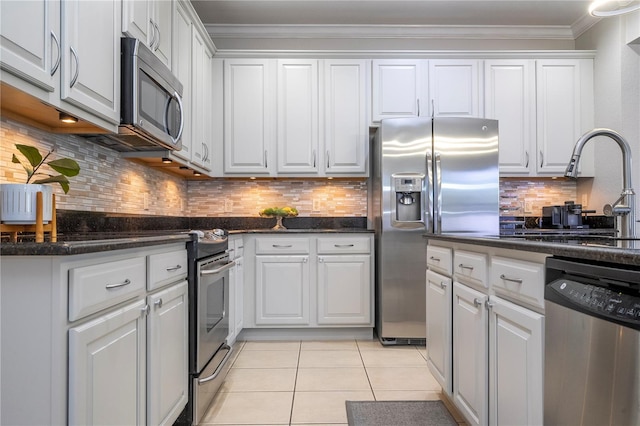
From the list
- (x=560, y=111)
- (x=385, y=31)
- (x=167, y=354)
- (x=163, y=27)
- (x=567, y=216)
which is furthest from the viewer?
(x=385, y=31)

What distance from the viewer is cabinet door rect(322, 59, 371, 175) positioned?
3.73 m

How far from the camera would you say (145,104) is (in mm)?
2104

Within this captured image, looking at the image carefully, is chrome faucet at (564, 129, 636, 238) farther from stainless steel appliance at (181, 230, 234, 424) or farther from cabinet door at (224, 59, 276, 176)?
cabinet door at (224, 59, 276, 176)

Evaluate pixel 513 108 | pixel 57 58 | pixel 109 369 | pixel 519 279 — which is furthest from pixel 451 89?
pixel 109 369

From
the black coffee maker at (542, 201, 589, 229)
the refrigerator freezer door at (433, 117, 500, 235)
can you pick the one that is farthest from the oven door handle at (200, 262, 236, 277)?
the black coffee maker at (542, 201, 589, 229)

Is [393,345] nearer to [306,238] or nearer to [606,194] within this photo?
[306,238]

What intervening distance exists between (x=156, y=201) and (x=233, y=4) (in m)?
1.83

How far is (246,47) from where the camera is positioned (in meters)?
4.02

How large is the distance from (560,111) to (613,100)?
1.32 ft

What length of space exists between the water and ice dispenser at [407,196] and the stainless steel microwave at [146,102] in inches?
67.3

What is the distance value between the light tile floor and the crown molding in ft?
9.48

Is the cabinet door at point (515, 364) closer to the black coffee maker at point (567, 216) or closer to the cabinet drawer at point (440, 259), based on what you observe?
the cabinet drawer at point (440, 259)

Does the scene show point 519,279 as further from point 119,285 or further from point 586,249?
point 119,285

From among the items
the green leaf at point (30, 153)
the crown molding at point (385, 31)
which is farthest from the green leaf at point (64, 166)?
the crown molding at point (385, 31)
